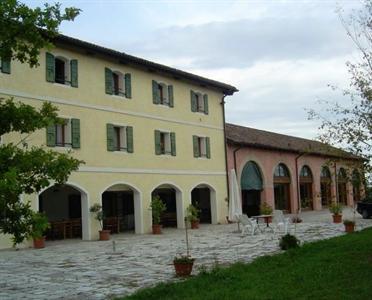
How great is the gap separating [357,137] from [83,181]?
12798 mm

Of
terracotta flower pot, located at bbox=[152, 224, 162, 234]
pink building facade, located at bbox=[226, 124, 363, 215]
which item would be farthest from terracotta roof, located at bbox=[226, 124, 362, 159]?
terracotta flower pot, located at bbox=[152, 224, 162, 234]

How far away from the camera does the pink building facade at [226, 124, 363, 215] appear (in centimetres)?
3078

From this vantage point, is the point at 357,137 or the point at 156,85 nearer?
the point at 357,137

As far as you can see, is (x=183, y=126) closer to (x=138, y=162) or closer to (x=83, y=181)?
(x=138, y=162)

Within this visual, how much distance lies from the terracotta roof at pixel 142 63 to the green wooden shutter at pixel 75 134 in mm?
2918

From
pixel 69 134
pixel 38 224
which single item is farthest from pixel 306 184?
pixel 38 224

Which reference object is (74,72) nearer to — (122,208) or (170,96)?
(170,96)

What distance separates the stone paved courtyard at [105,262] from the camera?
977cm

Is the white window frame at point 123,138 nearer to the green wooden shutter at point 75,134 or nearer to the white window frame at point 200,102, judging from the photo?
the green wooden shutter at point 75,134

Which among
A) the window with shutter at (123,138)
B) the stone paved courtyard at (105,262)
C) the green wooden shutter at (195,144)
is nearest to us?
the stone paved courtyard at (105,262)

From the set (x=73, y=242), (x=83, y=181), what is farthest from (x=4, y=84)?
(x=73, y=242)

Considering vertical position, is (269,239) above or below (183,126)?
below

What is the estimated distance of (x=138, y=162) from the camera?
23.8 m

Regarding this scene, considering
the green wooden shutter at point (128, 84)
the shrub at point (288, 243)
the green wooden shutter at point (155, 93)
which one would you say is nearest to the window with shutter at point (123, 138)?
the green wooden shutter at point (128, 84)
